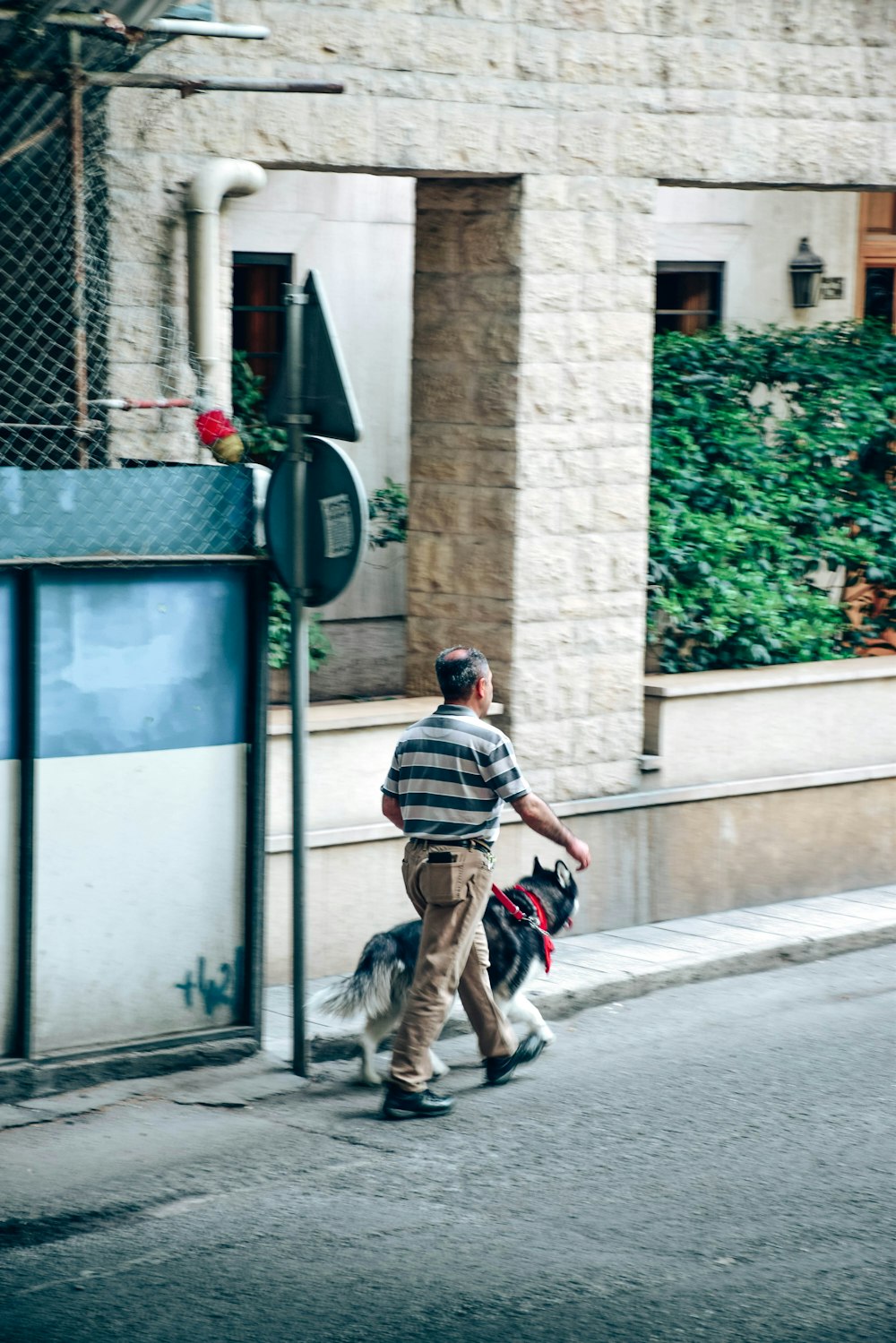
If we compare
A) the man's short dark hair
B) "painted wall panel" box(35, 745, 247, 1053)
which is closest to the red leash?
the man's short dark hair

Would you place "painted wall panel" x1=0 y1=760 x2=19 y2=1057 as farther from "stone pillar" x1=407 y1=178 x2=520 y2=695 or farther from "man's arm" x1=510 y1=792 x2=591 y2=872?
"stone pillar" x1=407 y1=178 x2=520 y2=695

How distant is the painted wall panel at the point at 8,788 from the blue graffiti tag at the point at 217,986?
734mm

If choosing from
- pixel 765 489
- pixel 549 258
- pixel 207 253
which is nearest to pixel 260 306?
pixel 549 258

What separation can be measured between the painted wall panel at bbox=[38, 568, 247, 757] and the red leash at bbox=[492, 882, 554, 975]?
1.20 m

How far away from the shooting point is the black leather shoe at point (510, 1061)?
757 cm

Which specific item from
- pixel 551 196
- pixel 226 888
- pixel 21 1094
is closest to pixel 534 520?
pixel 551 196

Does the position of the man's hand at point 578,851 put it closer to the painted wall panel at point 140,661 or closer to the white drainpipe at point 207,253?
the painted wall panel at point 140,661

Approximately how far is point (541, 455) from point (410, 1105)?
3.72m

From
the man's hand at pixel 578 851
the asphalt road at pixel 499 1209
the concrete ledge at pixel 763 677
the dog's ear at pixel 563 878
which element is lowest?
the asphalt road at pixel 499 1209

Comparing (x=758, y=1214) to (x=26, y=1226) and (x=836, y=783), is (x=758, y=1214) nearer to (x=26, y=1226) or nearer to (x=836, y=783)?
(x=26, y=1226)

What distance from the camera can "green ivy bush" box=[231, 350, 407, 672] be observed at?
9664mm

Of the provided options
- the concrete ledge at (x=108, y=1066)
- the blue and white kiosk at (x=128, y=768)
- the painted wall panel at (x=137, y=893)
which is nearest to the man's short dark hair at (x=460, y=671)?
the blue and white kiosk at (x=128, y=768)

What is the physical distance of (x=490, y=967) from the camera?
7.71 m

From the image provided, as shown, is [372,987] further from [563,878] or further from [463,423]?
[463,423]
